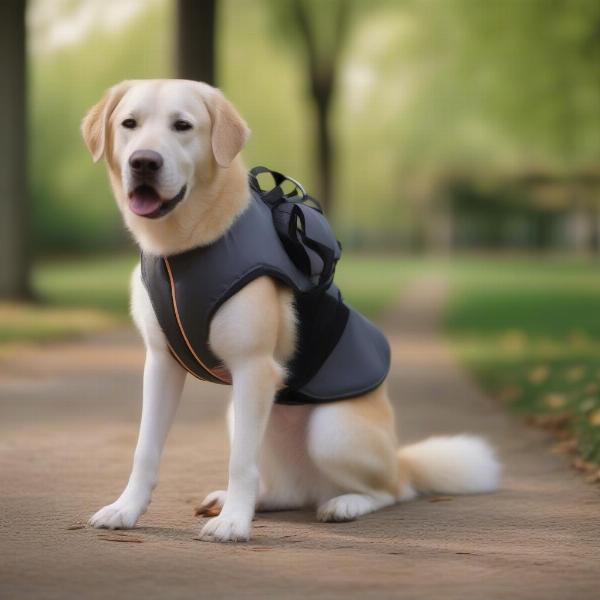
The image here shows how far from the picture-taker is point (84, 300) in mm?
17219

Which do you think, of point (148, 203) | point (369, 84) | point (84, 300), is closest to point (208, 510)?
point (148, 203)

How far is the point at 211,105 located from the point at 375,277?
924 inches

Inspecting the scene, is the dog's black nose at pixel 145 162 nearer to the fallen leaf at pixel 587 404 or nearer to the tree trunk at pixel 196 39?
the fallen leaf at pixel 587 404

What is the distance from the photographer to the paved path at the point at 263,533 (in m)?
3.47

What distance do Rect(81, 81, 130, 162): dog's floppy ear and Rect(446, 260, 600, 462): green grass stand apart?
304cm

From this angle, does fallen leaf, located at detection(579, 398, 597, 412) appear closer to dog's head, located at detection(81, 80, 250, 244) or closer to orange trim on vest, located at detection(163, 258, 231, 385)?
orange trim on vest, located at detection(163, 258, 231, 385)

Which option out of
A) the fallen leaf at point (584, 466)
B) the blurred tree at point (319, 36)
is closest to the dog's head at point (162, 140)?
the fallen leaf at point (584, 466)

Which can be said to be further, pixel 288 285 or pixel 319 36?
pixel 319 36

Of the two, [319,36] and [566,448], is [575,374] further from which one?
[319,36]

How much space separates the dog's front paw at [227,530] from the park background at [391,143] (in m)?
3.90

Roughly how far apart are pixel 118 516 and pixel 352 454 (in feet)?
3.09

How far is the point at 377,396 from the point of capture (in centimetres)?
478

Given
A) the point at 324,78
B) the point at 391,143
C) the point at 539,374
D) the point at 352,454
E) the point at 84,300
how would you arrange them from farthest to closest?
the point at 391,143, the point at 324,78, the point at 84,300, the point at 539,374, the point at 352,454

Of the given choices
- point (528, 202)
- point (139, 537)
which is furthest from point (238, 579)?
point (528, 202)
